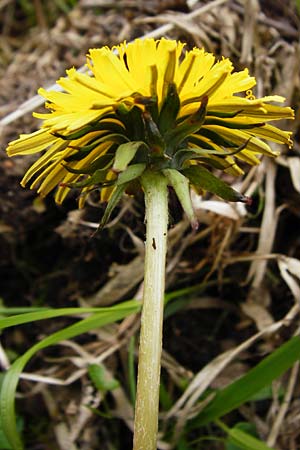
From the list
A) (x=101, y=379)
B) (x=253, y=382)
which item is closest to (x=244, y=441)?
(x=253, y=382)

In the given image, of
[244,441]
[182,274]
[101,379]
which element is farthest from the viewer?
[182,274]

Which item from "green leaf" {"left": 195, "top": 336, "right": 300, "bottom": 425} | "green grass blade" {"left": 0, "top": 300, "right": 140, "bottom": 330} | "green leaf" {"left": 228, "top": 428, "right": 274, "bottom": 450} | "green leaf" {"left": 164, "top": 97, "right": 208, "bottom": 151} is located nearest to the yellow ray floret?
"green leaf" {"left": 164, "top": 97, "right": 208, "bottom": 151}

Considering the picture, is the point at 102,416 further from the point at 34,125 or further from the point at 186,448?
the point at 34,125

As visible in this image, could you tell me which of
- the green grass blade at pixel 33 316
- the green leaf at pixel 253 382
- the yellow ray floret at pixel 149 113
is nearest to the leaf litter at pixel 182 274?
the green leaf at pixel 253 382

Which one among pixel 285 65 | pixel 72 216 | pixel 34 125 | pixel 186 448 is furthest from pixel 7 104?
pixel 186 448

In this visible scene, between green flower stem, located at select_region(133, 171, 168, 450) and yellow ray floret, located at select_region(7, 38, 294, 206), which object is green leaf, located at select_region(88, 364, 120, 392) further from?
yellow ray floret, located at select_region(7, 38, 294, 206)

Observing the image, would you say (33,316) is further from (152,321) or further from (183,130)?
(183,130)
